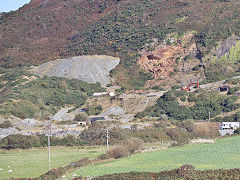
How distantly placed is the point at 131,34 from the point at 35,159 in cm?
7084

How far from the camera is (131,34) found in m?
109

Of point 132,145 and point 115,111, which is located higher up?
point 115,111

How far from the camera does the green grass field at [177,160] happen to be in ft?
101

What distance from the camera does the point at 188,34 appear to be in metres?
99.6

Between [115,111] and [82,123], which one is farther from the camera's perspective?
[115,111]

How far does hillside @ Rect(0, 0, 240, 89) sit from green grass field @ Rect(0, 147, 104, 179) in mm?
43233

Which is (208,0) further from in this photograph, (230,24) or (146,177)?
(146,177)

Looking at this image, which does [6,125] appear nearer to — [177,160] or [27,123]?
[27,123]

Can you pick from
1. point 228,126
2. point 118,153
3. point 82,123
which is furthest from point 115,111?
point 118,153

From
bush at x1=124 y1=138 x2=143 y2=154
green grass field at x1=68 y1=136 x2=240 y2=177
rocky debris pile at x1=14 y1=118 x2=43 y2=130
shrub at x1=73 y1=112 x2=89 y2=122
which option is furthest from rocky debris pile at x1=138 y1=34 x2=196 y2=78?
green grass field at x1=68 y1=136 x2=240 y2=177

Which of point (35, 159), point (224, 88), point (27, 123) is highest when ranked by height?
point (224, 88)

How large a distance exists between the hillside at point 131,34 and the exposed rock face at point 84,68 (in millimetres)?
2363

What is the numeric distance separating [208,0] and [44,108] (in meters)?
53.6

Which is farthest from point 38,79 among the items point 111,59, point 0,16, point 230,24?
point 0,16
